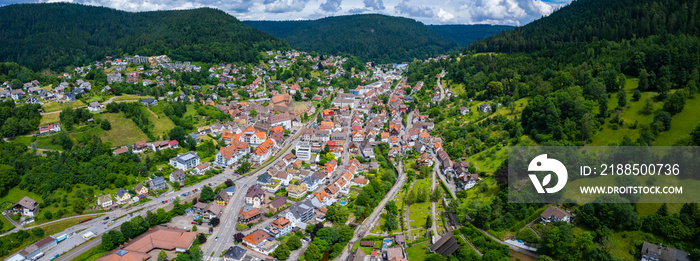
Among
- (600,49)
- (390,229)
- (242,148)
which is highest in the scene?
(600,49)

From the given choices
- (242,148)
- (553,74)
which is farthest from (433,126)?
(242,148)

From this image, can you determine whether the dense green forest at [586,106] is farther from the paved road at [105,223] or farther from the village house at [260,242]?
the paved road at [105,223]

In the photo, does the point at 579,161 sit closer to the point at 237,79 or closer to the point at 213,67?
the point at 237,79

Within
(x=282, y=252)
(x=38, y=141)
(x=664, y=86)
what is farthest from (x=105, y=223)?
(x=664, y=86)

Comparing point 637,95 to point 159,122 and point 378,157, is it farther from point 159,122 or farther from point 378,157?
point 159,122

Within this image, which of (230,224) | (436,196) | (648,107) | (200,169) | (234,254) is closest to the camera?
(234,254)
